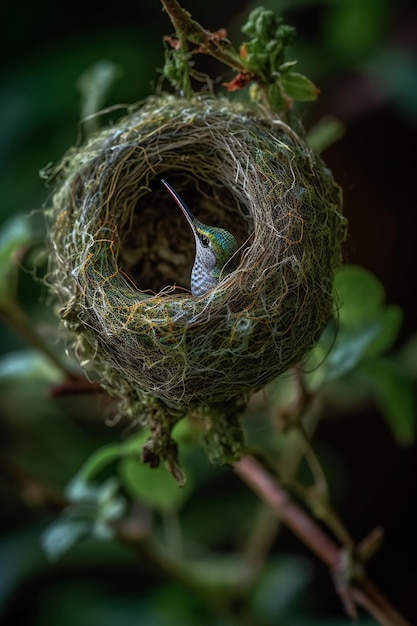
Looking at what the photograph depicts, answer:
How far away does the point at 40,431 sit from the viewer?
7.64 ft

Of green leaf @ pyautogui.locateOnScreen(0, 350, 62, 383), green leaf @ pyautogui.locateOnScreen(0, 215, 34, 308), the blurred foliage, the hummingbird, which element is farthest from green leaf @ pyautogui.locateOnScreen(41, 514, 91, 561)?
the hummingbird

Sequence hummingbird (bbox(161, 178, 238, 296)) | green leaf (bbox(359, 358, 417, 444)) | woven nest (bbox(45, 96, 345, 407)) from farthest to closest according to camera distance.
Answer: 1. green leaf (bbox(359, 358, 417, 444))
2. hummingbird (bbox(161, 178, 238, 296))
3. woven nest (bbox(45, 96, 345, 407))

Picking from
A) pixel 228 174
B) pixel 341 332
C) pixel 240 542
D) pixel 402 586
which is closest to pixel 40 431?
pixel 240 542

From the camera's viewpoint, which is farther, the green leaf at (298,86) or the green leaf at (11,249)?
the green leaf at (11,249)

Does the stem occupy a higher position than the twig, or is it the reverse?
the twig

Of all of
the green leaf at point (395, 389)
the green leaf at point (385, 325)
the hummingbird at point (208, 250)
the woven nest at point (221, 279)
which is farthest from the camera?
the green leaf at point (395, 389)

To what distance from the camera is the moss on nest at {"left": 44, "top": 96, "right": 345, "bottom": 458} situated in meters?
0.83

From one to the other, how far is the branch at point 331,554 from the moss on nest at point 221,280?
32cm

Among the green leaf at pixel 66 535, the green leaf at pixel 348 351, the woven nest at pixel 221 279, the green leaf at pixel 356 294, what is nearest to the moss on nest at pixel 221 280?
the woven nest at pixel 221 279

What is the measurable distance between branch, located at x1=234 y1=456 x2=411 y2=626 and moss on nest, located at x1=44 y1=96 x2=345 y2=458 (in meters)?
0.32

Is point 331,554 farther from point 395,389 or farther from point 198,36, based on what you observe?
point 198,36

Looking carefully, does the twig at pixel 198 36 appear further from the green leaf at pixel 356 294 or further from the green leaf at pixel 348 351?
the green leaf at pixel 348 351

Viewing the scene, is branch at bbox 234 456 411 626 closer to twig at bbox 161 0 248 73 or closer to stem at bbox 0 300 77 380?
stem at bbox 0 300 77 380

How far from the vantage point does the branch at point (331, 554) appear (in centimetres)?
113
